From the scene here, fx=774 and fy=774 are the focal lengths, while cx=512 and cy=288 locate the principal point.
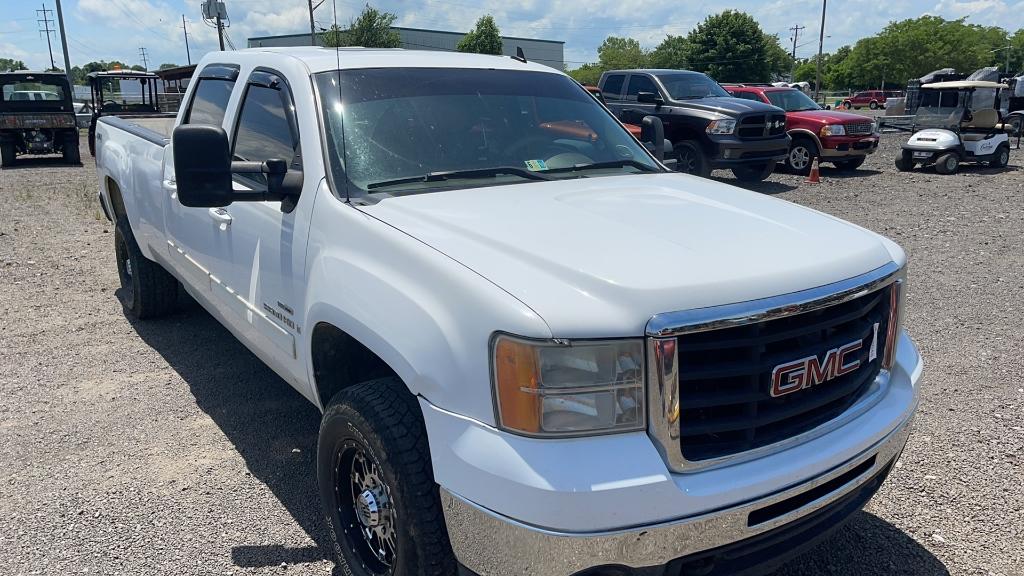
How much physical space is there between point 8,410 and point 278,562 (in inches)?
93.2

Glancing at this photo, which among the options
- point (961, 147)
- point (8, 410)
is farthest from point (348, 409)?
point (961, 147)

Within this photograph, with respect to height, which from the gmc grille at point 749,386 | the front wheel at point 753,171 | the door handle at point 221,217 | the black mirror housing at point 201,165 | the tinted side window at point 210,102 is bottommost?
the front wheel at point 753,171

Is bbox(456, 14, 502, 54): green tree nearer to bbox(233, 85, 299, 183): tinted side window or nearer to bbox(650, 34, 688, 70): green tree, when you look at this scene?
bbox(650, 34, 688, 70): green tree

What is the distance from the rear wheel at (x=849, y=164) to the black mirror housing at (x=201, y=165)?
569 inches

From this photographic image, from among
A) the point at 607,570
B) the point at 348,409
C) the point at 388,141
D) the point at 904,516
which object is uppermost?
the point at 388,141

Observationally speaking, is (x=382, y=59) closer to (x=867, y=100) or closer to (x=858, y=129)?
(x=858, y=129)

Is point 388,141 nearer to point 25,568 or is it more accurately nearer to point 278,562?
point 278,562

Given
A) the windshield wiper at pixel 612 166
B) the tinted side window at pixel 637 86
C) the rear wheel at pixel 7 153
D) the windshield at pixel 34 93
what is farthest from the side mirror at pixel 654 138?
the rear wheel at pixel 7 153

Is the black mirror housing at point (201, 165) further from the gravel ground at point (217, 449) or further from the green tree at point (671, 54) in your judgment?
the green tree at point (671, 54)

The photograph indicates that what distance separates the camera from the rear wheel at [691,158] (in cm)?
1251

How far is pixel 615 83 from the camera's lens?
13938 mm

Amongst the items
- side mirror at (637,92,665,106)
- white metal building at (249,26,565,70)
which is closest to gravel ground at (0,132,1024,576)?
side mirror at (637,92,665,106)

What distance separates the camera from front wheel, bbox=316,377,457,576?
2188 mm

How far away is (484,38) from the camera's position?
71250mm
